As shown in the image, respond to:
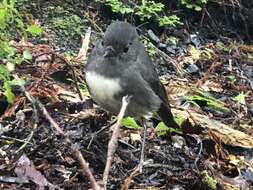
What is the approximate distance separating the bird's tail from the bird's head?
0.58 metres

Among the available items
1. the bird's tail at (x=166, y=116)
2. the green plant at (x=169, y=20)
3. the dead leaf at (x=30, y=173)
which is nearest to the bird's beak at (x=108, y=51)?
the bird's tail at (x=166, y=116)

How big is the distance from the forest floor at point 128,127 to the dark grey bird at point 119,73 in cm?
22

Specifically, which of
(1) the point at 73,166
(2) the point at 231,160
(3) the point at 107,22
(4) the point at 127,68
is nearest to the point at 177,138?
(2) the point at 231,160

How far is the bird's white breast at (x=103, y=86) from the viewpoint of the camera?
381 cm

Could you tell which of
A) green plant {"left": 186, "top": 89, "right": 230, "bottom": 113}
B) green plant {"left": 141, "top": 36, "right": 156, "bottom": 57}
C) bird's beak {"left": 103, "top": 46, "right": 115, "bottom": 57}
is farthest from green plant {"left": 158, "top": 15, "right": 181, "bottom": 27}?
bird's beak {"left": 103, "top": 46, "right": 115, "bottom": 57}

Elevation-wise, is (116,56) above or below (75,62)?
above

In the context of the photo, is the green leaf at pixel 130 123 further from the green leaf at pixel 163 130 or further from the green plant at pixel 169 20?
the green plant at pixel 169 20

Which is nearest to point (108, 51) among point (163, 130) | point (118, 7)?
point (163, 130)

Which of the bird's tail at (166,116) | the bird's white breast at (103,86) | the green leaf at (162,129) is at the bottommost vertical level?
the green leaf at (162,129)

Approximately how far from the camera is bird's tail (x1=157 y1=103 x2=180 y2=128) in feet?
14.3

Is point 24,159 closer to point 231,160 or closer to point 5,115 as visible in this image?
point 5,115

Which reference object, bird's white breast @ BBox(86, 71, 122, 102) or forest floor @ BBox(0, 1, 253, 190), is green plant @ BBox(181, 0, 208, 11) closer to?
forest floor @ BBox(0, 1, 253, 190)

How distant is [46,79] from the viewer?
14.8 ft

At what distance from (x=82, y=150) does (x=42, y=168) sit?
380 mm
